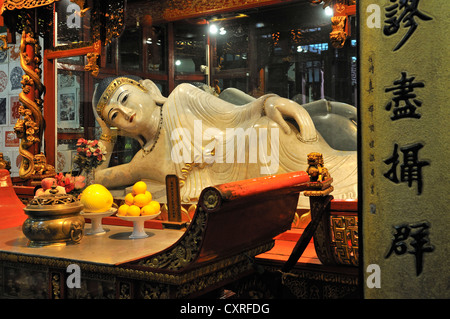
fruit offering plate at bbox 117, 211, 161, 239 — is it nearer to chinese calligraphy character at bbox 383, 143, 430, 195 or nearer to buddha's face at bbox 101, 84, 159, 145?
chinese calligraphy character at bbox 383, 143, 430, 195

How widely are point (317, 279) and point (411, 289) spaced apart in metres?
1.00

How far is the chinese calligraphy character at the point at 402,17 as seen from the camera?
1.23 metres

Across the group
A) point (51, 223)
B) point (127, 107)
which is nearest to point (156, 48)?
point (127, 107)

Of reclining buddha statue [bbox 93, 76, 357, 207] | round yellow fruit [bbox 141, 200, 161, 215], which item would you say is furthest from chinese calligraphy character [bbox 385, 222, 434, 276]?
reclining buddha statue [bbox 93, 76, 357, 207]

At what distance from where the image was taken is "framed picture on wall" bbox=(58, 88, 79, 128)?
3.97m

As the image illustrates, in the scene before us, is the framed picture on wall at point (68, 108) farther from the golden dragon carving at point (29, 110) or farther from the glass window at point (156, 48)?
the glass window at point (156, 48)

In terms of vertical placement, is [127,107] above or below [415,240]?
above

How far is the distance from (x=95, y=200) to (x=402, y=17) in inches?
55.9

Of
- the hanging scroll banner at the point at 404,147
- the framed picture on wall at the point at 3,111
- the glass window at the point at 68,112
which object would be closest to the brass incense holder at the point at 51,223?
the hanging scroll banner at the point at 404,147

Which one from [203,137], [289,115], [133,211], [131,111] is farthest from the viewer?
[131,111]

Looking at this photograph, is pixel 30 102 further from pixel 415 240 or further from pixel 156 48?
pixel 415 240

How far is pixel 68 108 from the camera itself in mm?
3986

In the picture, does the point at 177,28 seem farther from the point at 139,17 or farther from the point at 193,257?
the point at 193,257

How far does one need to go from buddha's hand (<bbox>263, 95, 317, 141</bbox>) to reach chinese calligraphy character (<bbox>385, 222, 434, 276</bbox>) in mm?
2237
